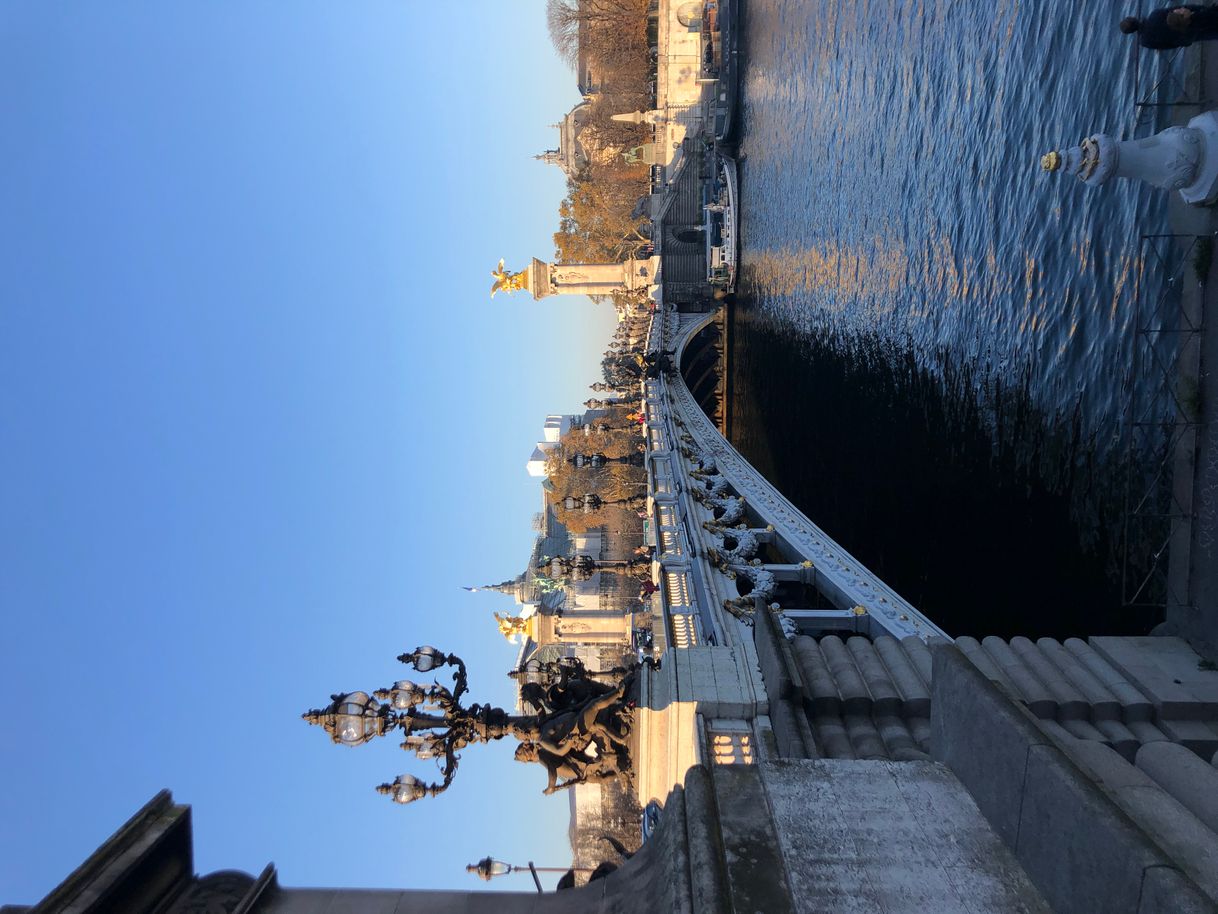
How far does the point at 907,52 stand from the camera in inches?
1041

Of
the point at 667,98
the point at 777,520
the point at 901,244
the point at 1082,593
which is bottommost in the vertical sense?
the point at 777,520

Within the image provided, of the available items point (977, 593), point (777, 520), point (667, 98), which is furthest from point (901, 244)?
point (667, 98)

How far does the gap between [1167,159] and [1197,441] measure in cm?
351

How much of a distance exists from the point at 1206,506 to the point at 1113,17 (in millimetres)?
9414

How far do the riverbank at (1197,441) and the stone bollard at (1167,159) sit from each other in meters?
0.39

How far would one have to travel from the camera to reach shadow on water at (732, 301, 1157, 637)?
49.2 feet

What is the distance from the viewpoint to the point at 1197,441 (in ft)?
36.4

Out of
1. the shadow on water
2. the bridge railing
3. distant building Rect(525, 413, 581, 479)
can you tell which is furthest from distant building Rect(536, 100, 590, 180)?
the shadow on water

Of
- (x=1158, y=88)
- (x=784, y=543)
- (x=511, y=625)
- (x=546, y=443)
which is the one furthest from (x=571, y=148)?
(x=1158, y=88)

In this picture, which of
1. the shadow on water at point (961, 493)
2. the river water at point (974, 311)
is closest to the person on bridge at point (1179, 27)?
the river water at point (974, 311)

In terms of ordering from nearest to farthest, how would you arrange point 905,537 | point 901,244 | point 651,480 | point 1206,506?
point 1206,506, point 905,537, point 901,244, point 651,480

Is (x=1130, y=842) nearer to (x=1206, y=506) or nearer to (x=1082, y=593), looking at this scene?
(x=1206, y=506)

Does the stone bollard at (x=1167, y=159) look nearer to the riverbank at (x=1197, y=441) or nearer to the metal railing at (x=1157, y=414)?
the riverbank at (x=1197, y=441)

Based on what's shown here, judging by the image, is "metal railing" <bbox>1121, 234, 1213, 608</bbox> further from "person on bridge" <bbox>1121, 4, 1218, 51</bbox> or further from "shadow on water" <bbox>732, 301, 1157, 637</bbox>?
"person on bridge" <bbox>1121, 4, 1218, 51</bbox>
